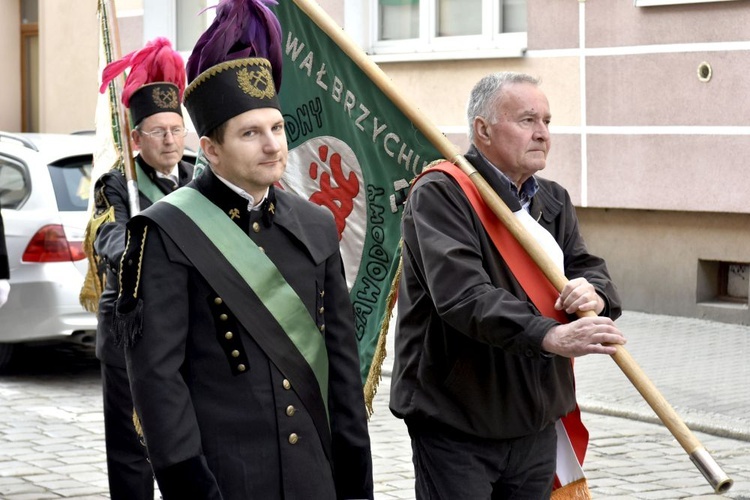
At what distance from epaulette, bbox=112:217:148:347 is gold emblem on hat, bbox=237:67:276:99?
41 cm

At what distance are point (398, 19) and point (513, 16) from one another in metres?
1.86

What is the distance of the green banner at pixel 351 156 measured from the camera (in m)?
4.78

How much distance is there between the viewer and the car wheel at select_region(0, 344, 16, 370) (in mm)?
10477

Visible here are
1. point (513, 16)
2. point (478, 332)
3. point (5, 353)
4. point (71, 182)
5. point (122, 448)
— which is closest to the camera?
point (478, 332)

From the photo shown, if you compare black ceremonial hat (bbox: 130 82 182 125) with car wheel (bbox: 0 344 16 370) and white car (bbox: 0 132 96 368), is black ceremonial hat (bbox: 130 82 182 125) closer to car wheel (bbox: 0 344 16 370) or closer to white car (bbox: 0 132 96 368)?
white car (bbox: 0 132 96 368)

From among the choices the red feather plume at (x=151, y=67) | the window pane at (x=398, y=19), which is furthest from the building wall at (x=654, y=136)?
the red feather plume at (x=151, y=67)

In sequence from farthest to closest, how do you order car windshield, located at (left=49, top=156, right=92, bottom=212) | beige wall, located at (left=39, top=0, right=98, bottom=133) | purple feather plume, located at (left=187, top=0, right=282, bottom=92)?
beige wall, located at (left=39, top=0, right=98, bottom=133) → car windshield, located at (left=49, top=156, right=92, bottom=212) → purple feather plume, located at (left=187, top=0, right=282, bottom=92)

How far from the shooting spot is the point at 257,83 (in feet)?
11.7

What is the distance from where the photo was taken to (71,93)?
21.1m

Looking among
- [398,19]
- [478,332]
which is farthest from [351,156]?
[398,19]

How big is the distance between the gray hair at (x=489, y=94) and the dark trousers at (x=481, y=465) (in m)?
0.89

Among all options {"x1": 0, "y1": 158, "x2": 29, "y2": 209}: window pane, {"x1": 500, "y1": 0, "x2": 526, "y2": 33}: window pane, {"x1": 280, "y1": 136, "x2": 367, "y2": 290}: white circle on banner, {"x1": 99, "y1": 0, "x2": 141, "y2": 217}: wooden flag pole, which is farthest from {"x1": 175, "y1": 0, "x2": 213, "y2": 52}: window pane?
{"x1": 280, "y1": 136, "x2": 367, "y2": 290}: white circle on banner

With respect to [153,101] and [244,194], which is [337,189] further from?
[244,194]

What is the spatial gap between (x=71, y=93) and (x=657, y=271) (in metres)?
11.1
